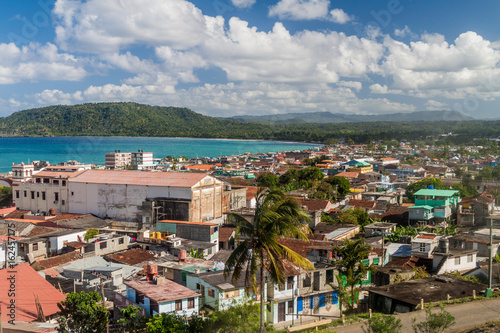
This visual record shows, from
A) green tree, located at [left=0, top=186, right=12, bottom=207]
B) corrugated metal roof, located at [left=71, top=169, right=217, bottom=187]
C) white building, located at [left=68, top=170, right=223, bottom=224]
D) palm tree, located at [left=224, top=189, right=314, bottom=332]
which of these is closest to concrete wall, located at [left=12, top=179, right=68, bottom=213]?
white building, located at [left=68, top=170, right=223, bottom=224]

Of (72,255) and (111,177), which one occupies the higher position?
(111,177)

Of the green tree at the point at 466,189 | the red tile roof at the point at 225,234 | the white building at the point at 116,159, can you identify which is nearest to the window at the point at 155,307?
the red tile roof at the point at 225,234

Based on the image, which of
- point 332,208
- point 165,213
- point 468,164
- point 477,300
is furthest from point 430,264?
point 468,164

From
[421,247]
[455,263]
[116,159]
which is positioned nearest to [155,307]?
[455,263]

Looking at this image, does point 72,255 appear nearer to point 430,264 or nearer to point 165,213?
point 165,213

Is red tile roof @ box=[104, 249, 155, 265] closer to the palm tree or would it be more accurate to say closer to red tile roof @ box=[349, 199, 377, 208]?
the palm tree

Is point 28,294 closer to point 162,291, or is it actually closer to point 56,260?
point 162,291
